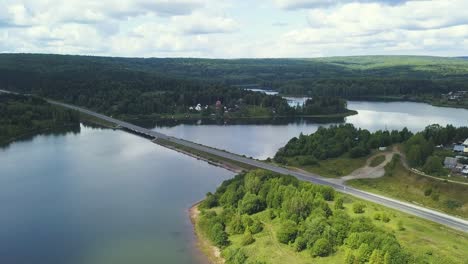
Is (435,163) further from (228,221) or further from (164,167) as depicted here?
(164,167)

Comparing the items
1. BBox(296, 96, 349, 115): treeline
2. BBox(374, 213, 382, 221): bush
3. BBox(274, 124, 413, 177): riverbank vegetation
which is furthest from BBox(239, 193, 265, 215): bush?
BBox(296, 96, 349, 115): treeline

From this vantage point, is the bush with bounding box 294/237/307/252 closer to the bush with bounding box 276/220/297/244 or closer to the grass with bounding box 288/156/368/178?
the bush with bounding box 276/220/297/244

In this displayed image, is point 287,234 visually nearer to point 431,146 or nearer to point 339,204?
point 339,204

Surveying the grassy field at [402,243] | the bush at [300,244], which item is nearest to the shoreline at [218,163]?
the grassy field at [402,243]

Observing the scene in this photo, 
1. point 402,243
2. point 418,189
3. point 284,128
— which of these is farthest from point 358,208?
point 284,128

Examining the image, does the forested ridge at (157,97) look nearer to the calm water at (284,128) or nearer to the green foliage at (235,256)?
the calm water at (284,128)

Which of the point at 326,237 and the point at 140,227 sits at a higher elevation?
the point at 326,237

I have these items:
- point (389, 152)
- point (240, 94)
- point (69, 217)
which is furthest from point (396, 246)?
point (240, 94)
